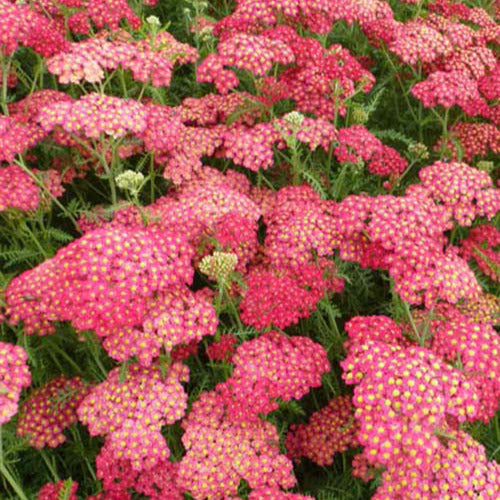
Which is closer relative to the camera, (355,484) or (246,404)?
(246,404)

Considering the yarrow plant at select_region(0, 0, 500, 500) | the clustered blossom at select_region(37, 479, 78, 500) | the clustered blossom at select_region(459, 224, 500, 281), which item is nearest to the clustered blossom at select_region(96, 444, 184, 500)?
the yarrow plant at select_region(0, 0, 500, 500)

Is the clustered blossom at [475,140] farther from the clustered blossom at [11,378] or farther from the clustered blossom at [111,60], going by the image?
the clustered blossom at [11,378]

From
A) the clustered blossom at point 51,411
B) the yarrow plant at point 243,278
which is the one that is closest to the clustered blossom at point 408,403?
the yarrow plant at point 243,278

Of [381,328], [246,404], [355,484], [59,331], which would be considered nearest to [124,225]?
[59,331]

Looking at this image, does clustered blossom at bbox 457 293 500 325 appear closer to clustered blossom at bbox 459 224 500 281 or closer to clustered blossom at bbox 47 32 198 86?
clustered blossom at bbox 459 224 500 281

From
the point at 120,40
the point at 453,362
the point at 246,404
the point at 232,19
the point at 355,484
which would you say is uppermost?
the point at 232,19

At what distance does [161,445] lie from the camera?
2.78 metres

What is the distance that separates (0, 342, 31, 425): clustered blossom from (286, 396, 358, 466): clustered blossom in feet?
4.52

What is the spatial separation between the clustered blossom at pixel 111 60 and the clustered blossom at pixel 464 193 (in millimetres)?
1860

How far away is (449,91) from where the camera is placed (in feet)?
13.8

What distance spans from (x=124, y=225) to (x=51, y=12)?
81.2 inches

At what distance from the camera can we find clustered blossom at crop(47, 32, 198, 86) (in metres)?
3.71

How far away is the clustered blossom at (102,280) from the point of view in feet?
8.97

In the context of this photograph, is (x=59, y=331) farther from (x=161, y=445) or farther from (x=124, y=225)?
(x=161, y=445)
